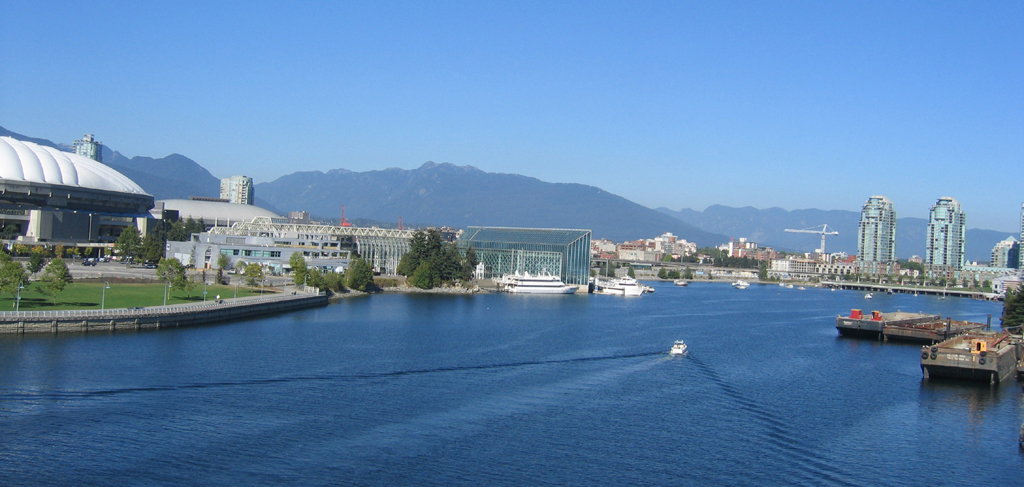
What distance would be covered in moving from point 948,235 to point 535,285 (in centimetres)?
9654

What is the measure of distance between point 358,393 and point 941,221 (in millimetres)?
130173

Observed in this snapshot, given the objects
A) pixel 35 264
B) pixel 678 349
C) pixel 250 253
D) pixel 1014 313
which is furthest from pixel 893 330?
pixel 250 253

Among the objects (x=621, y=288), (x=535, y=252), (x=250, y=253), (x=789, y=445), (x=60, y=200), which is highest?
(x=60, y=200)

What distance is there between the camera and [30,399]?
50.0 ft

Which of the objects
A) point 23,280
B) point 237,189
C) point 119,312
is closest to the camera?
point 119,312

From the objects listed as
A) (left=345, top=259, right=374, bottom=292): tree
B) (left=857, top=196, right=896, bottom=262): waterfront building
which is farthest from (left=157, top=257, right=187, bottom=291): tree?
(left=857, top=196, right=896, bottom=262): waterfront building

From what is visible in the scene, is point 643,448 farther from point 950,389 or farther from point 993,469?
point 950,389

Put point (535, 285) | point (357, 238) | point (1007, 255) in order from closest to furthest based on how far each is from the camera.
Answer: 1. point (535, 285)
2. point (357, 238)
3. point (1007, 255)

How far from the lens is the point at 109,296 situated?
30281 millimetres

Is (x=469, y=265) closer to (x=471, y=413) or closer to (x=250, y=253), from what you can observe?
(x=250, y=253)

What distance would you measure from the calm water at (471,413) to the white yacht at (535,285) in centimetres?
2603

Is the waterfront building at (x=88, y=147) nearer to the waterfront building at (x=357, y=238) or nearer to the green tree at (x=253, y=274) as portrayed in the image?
the waterfront building at (x=357, y=238)

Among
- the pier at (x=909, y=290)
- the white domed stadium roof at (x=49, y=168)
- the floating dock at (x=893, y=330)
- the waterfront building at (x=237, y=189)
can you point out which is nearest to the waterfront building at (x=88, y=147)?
the waterfront building at (x=237, y=189)

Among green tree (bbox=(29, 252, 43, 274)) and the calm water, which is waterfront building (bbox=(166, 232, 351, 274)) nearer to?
green tree (bbox=(29, 252, 43, 274))
